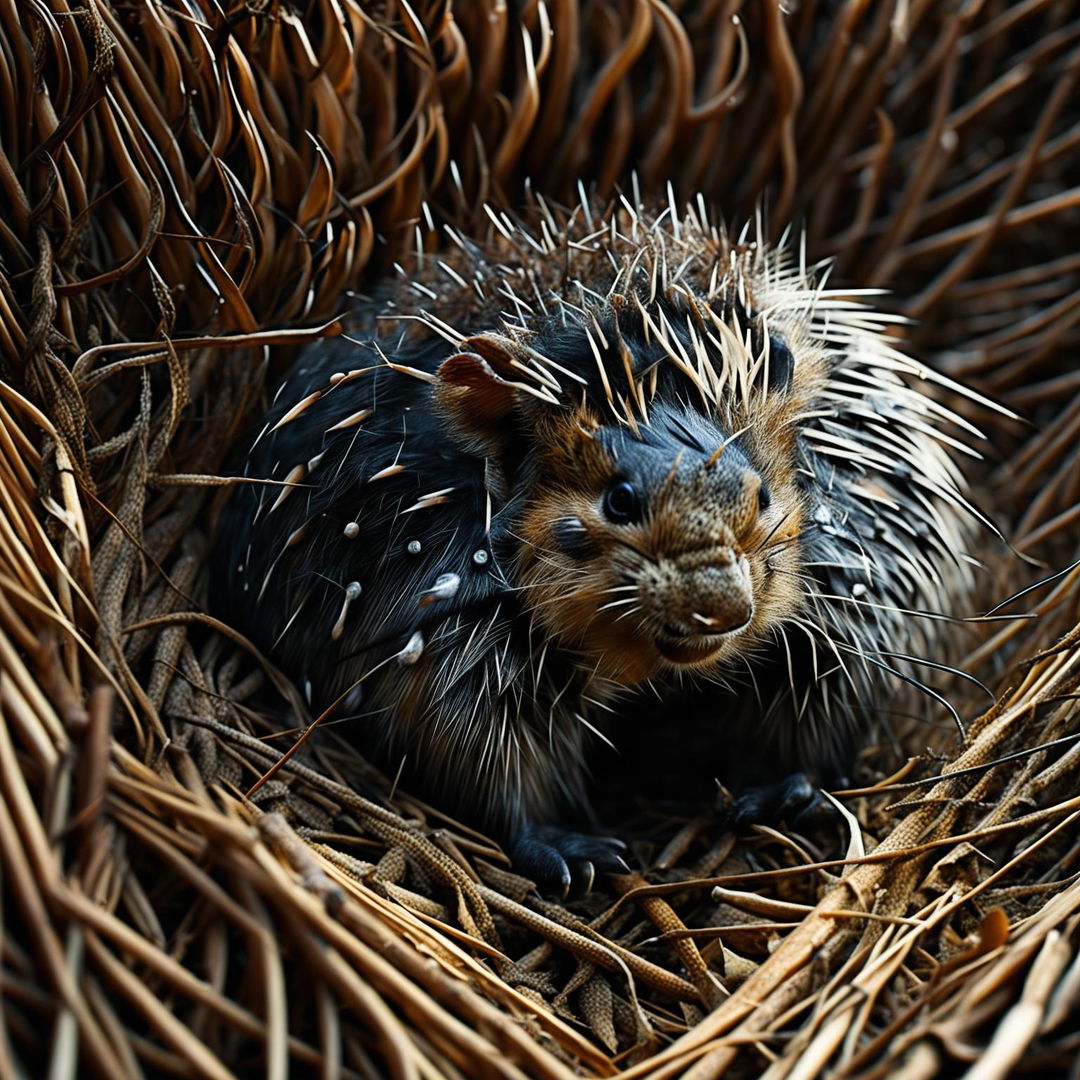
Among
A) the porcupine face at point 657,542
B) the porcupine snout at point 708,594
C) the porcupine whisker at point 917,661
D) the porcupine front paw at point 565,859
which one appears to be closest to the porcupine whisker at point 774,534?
the porcupine face at point 657,542

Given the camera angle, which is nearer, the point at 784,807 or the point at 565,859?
the point at 565,859

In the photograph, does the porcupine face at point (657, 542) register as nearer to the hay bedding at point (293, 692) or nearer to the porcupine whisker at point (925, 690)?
the porcupine whisker at point (925, 690)

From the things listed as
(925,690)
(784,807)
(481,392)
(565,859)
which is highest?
(481,392)

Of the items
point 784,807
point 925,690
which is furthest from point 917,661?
point 784,807

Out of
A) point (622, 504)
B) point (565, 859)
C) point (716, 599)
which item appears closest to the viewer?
point (716, 599)

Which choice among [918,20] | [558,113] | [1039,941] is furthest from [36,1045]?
[918,20]

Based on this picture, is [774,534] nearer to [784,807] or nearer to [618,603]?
[618,603]

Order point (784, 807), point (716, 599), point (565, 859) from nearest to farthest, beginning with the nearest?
point (716, 599), point (565, 859), point (784, 807)

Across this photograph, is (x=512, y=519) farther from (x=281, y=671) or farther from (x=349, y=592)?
(x=281, y=671)

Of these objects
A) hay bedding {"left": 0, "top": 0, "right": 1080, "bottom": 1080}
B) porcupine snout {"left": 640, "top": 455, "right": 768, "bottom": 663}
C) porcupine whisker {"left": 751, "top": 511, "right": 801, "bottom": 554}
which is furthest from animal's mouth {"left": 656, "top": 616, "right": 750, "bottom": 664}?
hay bedding {"left": 0, "top": 0, "right": 1080, "bottom": 1080}
